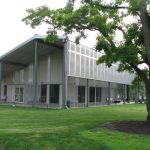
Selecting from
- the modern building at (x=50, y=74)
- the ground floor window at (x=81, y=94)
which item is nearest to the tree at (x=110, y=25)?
the modern building at (x=50, y=74)

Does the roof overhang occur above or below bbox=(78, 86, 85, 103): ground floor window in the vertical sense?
above

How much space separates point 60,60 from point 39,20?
19.6m

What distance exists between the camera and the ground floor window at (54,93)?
3856 centimetres

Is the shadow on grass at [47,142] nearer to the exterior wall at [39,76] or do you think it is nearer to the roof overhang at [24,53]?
the roof overhang at [24,53]

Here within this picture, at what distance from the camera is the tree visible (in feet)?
53.1

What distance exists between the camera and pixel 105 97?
167 feet

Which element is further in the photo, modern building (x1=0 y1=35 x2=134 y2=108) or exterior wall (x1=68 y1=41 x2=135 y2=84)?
exterior wall (x1=68 y1=41 x2=135 y2=84)

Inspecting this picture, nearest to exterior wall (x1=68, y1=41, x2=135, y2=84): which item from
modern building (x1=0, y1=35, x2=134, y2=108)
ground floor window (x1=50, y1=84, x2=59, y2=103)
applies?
modern building (x1=0, y1=35, x2=134, y2=108)

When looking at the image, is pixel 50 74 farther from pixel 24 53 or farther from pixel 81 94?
pixel 81 94

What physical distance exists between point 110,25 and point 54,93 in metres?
21.4

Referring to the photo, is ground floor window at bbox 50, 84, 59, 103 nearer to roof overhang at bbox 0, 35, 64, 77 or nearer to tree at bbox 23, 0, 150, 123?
roof overhang at bbox 0, 35, 64, 77

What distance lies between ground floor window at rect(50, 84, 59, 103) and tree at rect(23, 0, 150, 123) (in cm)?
1923

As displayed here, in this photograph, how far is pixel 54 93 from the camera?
38750mm

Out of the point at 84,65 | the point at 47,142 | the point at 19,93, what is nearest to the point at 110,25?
the point at 47,142
